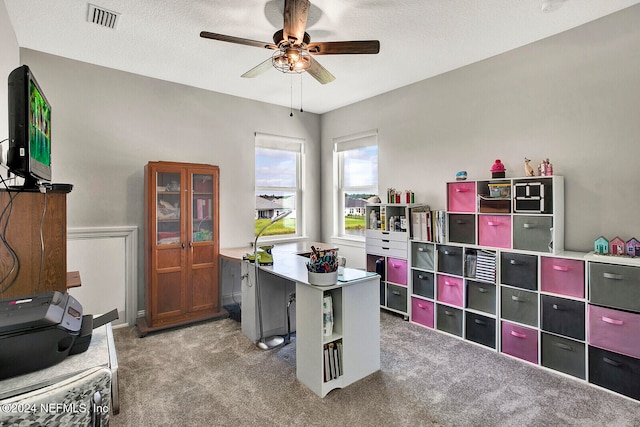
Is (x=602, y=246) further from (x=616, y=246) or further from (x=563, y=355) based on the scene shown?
(x=563, y=355)

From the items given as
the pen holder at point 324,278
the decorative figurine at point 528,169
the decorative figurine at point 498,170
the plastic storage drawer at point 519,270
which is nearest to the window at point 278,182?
the pen holder at point 324,278

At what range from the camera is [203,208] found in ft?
12.5

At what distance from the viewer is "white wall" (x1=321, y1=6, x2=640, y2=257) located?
8.35 feet

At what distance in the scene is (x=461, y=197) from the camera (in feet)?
10.9

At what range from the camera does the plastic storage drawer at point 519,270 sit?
2748 millimetres

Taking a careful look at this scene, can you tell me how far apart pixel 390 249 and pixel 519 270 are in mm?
1387

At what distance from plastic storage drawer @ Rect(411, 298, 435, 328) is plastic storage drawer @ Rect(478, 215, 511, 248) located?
89cm

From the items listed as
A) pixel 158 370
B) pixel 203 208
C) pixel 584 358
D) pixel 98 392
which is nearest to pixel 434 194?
pixel 584 358

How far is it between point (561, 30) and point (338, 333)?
10.2 ft

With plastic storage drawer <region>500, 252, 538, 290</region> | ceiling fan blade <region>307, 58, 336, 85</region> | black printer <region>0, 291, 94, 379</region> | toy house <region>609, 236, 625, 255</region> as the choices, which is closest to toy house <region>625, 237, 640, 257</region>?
toy house <region>609, 236, 625, 255</region>

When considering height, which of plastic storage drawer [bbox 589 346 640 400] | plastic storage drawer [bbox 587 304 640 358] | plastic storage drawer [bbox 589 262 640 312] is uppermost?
plastic storage drawer [bbox 589 262 640 312]

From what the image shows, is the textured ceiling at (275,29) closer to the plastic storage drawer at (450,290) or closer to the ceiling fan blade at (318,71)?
the ceiling fan blade at (318,71)

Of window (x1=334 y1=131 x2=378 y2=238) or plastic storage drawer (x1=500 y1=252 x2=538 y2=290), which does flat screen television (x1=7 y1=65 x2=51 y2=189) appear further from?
window (x1=334 y1=131 x2=378 y2=238)

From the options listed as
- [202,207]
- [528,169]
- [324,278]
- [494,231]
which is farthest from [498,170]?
[202,207]
